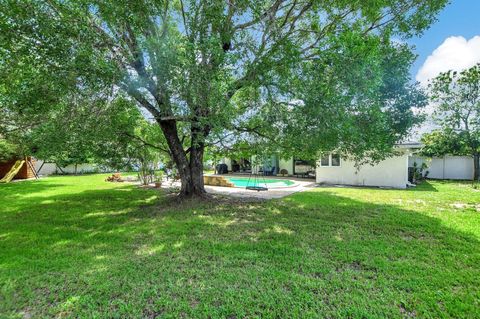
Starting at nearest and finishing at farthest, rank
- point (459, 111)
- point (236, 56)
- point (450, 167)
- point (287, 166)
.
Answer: point (236, 56) → point (450, 167) → point (459, 111) → point (287, 166)

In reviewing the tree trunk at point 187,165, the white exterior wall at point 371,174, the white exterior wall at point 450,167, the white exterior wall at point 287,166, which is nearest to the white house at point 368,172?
the white exterior wall at point 371,174

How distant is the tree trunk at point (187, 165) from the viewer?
1041 cm

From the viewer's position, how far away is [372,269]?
14.7 feet

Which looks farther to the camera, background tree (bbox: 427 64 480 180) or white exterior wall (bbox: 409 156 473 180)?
white exterior wall (bbox: 409 156 473 180)

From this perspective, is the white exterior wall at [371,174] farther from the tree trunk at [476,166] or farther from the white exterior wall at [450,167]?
the tree trunk at [476,166]

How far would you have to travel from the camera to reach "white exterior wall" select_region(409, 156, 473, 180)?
2019 centimetres

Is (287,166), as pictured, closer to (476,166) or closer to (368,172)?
(368,172)

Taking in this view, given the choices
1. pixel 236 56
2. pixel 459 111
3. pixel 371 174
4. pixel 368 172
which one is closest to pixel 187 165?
pixel 236 56

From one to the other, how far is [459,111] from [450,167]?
4765 mm

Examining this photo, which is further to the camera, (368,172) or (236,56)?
(368,172)

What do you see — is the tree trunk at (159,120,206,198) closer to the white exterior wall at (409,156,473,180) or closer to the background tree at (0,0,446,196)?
the background tree at (0,0,446,196)

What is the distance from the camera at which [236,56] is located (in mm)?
6816

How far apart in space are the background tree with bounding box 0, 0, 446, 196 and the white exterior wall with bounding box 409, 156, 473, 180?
16.0 m

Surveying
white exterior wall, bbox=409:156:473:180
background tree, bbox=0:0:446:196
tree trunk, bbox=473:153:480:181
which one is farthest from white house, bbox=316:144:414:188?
background tree, bbox=0:0:446:196
